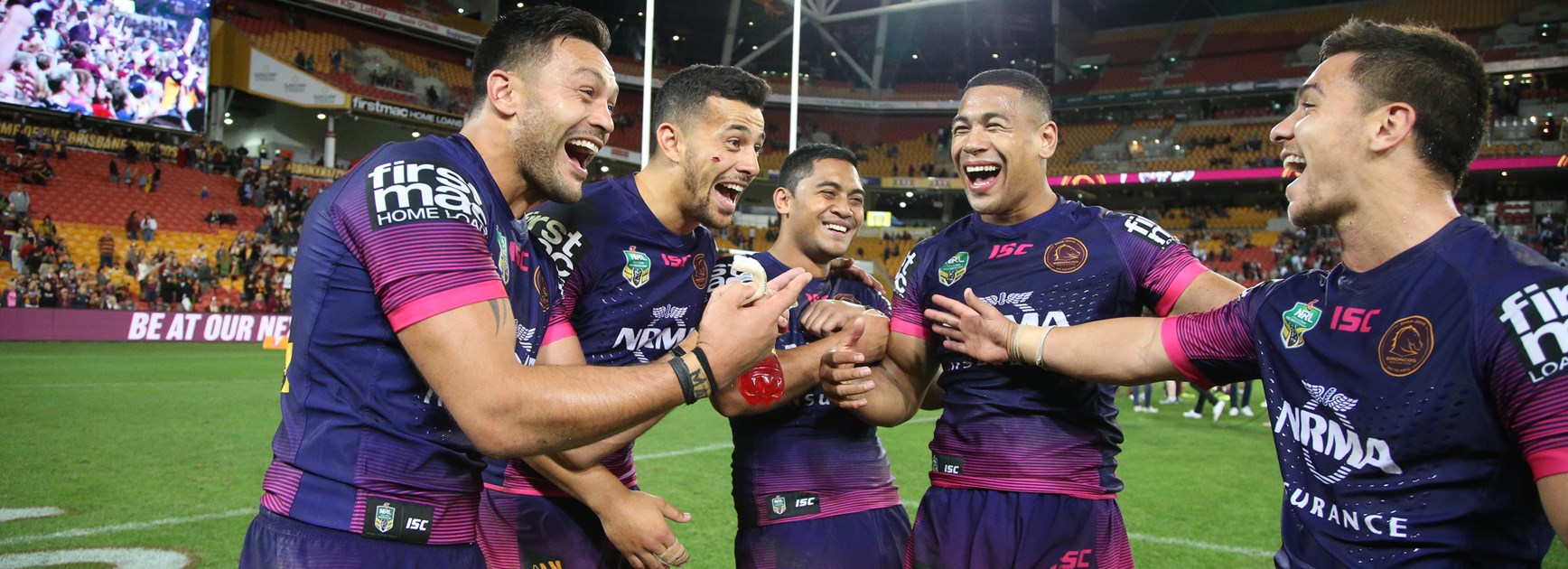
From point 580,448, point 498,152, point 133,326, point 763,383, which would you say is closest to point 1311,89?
point 763,383

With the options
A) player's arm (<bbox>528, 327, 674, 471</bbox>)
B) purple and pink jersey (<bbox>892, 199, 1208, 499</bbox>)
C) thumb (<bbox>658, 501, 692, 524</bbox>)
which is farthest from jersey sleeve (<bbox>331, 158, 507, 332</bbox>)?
purple and pink jersey (<bbox>892, 199, 1208, 499</bbox>)

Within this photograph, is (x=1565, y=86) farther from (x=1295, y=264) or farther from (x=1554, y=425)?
(x=1554, y=425)

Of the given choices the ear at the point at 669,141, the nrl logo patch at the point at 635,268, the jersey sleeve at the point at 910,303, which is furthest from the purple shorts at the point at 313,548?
the ear at the point at 669,141

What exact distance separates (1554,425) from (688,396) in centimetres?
190

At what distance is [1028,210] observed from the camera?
388 centimetres

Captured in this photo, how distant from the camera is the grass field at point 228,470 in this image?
6570mm

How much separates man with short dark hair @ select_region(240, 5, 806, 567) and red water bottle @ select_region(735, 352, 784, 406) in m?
0.93

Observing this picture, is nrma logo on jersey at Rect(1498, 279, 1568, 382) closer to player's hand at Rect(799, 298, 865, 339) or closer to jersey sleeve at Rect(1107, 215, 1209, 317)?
jersey sleeve at Rect(1107, 215, 1209, 317)

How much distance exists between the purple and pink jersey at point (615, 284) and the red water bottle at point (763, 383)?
1.74ft

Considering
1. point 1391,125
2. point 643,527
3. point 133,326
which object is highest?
point 1391,125

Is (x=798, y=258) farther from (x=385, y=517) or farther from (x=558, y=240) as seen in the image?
(x=385, y=517)

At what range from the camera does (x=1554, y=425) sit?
1.99 metres

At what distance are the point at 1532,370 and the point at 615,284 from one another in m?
2.99

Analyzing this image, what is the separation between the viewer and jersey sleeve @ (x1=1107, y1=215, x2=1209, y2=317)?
11.4ft
